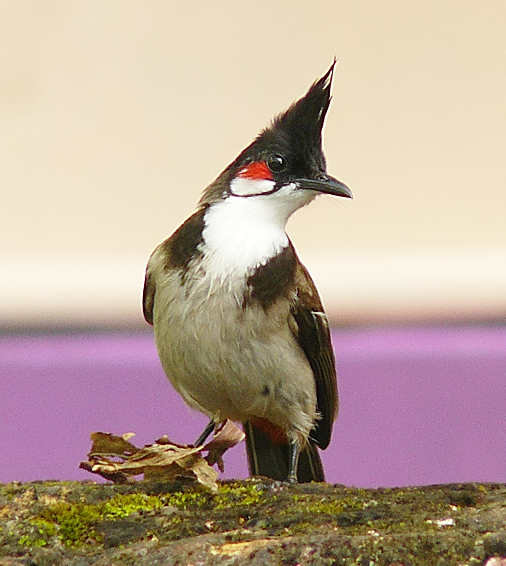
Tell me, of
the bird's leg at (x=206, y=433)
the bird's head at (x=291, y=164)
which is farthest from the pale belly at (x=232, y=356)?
the bird's head at (x=291, y=164)

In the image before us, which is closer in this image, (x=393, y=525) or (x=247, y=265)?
(x=393, y=525)

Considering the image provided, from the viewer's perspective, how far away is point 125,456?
1.49 meters

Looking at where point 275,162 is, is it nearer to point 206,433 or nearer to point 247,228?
point 247,228

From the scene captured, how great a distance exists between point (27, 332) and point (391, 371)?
1.25 m

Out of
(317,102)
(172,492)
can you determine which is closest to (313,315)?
(317,102)

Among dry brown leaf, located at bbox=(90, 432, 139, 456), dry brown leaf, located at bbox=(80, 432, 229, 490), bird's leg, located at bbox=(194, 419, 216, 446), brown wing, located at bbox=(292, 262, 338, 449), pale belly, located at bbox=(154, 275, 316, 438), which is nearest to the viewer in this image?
dry brown leaf, located at bbox=(80, 432, 229, 490)

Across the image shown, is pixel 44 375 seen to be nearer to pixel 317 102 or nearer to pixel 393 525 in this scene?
pixel 317 102

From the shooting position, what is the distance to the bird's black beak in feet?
5.52

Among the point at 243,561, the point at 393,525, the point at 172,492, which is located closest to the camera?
the point at 243,561

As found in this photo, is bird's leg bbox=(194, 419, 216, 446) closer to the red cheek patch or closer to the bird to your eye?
the bird

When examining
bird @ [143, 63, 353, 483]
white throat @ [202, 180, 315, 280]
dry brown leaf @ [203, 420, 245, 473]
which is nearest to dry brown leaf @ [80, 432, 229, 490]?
dry brown leaf @ [203, 420, 245, 473]

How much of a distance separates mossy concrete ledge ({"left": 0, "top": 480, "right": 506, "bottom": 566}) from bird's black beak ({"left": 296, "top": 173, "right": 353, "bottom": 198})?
0.55m

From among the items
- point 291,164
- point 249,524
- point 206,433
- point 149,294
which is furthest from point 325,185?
point 249,524

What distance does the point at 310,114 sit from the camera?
169 cm
